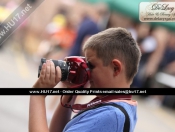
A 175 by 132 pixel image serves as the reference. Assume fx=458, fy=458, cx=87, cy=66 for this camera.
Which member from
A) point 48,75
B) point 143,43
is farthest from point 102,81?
point 143,43

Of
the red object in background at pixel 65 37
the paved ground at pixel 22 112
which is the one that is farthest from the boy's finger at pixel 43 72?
the red object in background at pixel 65 37

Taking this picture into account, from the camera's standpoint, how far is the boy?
127 centimetres

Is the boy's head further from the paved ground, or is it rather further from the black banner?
the paved ground

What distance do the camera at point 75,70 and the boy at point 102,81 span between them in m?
0.02

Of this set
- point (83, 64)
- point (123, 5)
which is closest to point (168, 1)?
point (123, 5)

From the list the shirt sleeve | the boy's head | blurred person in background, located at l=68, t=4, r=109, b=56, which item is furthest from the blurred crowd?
the shirt sleeve

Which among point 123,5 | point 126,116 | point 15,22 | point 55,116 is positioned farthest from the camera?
point 123,5

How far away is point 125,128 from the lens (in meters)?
1.28

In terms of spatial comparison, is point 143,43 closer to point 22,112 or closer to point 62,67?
point 62,67

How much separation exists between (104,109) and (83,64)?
0.16 metres

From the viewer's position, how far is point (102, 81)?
4.41ft

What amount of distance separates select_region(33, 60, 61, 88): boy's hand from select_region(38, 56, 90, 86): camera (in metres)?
0.03

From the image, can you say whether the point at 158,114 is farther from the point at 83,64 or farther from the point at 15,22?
the point at 83,64

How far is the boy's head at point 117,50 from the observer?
1.34 m
